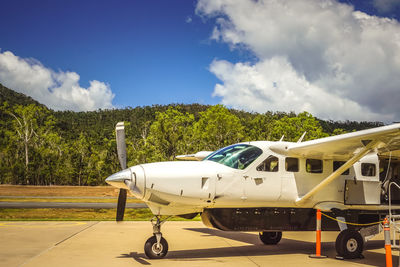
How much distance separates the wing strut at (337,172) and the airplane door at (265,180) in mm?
722

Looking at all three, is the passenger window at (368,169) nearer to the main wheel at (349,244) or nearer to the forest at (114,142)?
the main wheel at (349,244)

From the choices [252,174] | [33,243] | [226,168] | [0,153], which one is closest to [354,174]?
[252,174]

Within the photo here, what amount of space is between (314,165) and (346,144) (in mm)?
1252

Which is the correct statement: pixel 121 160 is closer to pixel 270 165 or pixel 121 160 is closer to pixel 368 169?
pixel 270 165

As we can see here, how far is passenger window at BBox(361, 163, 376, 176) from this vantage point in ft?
32.7

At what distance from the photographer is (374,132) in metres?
7.55

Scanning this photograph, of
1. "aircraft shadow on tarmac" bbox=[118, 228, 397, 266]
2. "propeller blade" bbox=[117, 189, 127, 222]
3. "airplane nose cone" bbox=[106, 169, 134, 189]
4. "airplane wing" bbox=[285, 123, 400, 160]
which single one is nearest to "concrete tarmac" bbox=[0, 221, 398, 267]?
"aircraft shadow on tarmac" bbox=[118, 228, 397, 266]

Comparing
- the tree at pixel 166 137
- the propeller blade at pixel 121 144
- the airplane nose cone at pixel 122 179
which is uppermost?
the tree at pixel 166 137

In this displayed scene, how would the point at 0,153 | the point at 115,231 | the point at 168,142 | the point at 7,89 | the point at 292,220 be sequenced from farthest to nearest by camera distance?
the point at 7,89, the point at 0,153, the point at 168,142, the point at 115,231, the point at 292,220

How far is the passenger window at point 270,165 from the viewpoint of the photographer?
28.6 ft

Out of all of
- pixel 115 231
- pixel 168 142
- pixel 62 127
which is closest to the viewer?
pixel 115 231

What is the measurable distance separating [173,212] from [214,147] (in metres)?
31.4

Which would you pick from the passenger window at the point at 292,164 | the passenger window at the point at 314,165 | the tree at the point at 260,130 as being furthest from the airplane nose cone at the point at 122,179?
the tree at the point at 260,130

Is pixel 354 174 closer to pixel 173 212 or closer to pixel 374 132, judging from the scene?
pixel 374 132
